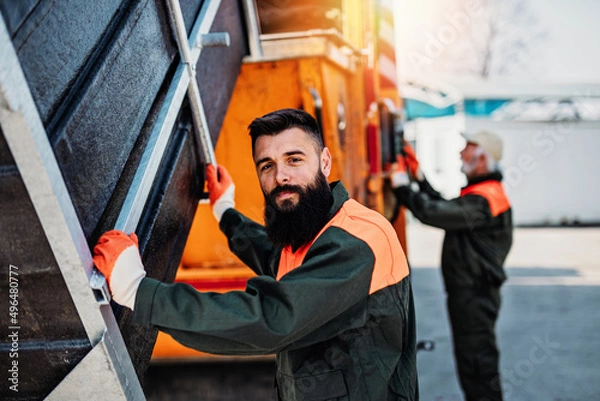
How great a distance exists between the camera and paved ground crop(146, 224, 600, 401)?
3445mm

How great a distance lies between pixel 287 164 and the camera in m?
1.44

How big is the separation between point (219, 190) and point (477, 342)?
2086 mm

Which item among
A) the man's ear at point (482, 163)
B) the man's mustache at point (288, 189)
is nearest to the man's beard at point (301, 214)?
the man's mustache at point (288, 189)

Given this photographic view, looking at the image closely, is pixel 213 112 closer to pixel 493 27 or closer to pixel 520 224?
pixel 520 224

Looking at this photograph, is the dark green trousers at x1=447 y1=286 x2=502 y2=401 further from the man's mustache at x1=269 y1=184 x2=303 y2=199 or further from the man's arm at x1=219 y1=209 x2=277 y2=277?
the man's mustache at x1=269 y1=184 x2=303 y2=199

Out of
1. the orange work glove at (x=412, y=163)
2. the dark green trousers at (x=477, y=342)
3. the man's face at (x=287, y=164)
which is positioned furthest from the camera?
the orange work glove at (x=412, y=163)

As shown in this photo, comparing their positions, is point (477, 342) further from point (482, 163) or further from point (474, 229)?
point (482, 163)

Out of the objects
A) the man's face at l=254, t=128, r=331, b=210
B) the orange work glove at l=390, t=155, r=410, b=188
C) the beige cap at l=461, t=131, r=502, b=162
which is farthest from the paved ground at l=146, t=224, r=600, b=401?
the man's face at l=254, t=128, r=331, b=210

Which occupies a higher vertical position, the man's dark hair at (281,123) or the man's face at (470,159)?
the man's dark hair at (281,123)

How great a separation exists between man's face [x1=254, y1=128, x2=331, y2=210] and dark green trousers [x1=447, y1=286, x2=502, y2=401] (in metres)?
2.18

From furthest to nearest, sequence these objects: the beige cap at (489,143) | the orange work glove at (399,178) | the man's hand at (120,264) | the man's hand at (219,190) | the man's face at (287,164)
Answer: the orange work glove at (399,178), the beige cap at (489,143), the man's hand at (219,190), the man's face at (287,164), the man's hand at (120,264)

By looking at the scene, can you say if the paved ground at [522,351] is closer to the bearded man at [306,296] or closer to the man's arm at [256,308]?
the bearded man at [306,296]

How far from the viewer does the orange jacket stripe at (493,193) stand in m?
3.33

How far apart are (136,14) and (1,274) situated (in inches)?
23.7
